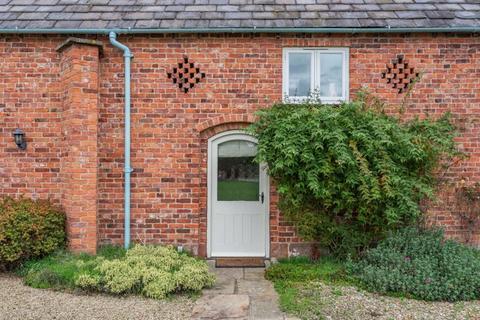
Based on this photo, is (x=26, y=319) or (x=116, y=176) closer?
(x=26, y=319)

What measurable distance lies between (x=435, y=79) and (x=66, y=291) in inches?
279

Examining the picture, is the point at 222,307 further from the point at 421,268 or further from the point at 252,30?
the point at 252,30

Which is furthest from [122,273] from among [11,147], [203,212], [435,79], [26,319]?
[435,79]

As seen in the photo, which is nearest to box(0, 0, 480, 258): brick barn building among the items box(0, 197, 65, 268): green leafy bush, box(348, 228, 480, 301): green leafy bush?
box(0, 197, 65, 268): green leafy bush

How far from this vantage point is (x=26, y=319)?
4594 mm

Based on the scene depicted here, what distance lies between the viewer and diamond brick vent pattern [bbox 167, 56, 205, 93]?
7.03 m

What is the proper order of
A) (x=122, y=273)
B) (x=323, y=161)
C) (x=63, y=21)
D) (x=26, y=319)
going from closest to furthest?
(x=26, y=319), (x=122, y=273), (x=323, y=161), (x=63, y=21)

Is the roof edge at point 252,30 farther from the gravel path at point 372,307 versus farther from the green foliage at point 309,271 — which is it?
the gravel path at point 372,307

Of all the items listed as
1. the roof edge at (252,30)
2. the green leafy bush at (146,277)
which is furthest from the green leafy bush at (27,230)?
the roof edge at (252,30)

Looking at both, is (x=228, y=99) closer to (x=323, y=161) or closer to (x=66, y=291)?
(x=323, y=161)

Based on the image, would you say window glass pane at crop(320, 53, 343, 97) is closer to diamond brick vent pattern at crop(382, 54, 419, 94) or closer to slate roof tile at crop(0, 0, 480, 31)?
slate roof tile at crop(0, 0, 480, 31)

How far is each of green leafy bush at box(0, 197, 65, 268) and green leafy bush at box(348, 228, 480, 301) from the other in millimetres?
4841

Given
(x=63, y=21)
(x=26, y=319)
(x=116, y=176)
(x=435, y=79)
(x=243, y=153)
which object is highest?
(x=63, y=21)

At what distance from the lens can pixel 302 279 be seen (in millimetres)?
5832
